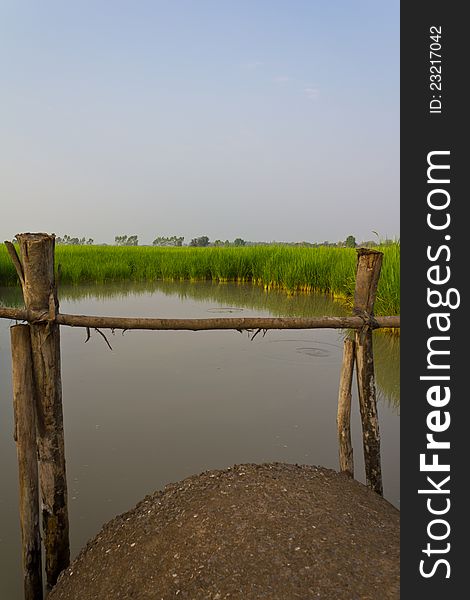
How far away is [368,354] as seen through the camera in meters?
2.13

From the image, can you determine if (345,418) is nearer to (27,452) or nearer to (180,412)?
(27,452)

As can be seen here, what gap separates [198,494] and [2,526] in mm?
1009

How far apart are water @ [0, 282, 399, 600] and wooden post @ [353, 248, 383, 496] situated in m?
0.47

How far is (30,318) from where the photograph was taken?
5.92 ft

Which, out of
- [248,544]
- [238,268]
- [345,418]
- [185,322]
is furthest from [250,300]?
[248,544]

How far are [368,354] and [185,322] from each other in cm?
74

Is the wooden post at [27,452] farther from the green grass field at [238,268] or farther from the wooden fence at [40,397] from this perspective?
the green grass field at [238,268]

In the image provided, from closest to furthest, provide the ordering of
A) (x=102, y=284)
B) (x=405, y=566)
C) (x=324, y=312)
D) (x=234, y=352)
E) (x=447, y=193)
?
(x=405, y=566)
(x=447, y=193)
(x=234, y=352)
(x=324, y=312)
(x=102, y=284)

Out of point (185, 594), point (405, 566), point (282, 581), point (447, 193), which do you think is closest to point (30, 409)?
point (185, 594)

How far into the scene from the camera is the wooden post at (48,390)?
1.81 metres

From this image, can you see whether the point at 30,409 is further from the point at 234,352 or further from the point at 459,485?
the point at 234,352

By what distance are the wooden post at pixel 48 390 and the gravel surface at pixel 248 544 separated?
0.13m

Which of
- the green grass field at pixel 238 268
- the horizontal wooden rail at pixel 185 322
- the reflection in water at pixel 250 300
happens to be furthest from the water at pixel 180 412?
the green grass field at pixel 238 268

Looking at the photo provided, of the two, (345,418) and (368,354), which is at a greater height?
(368,354)
